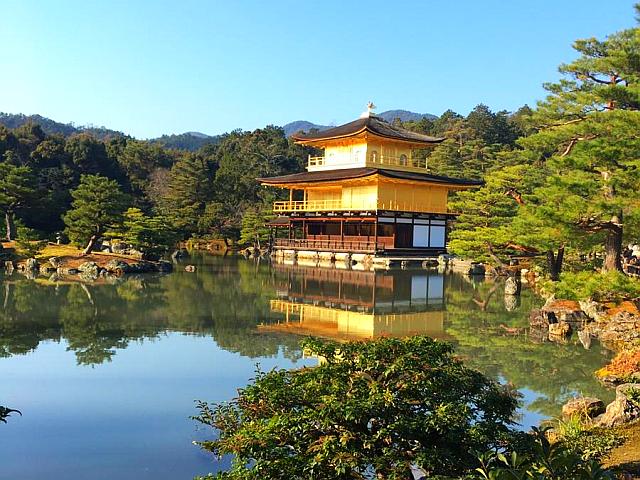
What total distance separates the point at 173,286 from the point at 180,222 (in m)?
22.9

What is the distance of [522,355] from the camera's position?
10492mm

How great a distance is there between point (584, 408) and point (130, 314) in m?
10.1

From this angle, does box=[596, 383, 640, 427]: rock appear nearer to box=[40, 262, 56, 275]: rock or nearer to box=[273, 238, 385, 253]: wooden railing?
box=[40, 262, 56, 275]: rock

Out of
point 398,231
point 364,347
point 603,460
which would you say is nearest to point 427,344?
point 364,347

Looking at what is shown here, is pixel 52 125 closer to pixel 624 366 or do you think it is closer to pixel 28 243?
pixel 28 243

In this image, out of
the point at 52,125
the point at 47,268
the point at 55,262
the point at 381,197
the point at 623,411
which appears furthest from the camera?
the point at 52,125

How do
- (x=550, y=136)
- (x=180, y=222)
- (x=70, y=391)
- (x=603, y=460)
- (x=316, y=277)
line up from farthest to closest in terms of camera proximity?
(x=180, y=222) < (x=316, y=277) < (x=550, y=136) < (x=70, y=391) < (x=603, y=460)

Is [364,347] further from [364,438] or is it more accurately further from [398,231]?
[398,231]

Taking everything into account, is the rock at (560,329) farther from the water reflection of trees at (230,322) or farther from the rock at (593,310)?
the rock at (593,310)

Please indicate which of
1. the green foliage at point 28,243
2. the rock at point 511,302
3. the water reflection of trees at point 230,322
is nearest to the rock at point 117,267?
the water reflection of trees at point 230,322

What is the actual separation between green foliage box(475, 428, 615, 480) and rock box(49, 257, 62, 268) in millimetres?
23129

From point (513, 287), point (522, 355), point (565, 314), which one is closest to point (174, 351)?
point (522, 355)

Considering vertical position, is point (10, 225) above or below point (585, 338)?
above

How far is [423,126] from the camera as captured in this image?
64000 mm
